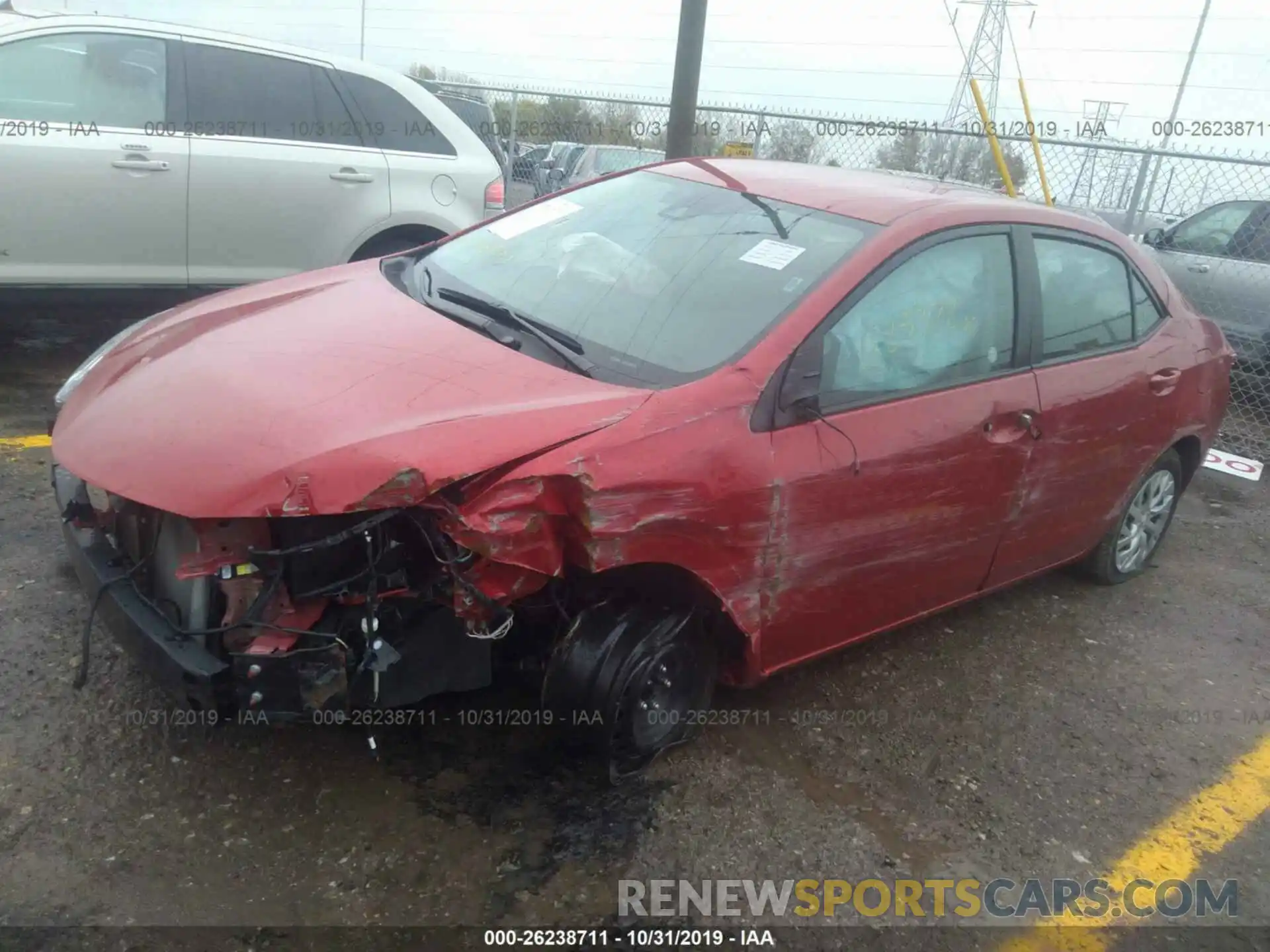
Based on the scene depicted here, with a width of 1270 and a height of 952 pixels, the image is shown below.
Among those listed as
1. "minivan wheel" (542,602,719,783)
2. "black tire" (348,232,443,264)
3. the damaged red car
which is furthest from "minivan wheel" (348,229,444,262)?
"minivan wheel" (542,602,719,783)

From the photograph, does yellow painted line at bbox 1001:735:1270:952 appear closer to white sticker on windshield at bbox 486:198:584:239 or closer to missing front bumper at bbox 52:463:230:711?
missing front bumper at bbox 52:463:230:711

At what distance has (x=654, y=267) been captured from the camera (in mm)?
3256

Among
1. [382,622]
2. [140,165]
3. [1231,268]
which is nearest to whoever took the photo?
[382,622]

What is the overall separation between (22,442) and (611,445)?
11.3ft

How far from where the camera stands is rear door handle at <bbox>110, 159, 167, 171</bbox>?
5.18 metres

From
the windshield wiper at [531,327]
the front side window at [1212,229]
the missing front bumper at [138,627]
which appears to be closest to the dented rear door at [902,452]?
the windshield wiper at [531,327]

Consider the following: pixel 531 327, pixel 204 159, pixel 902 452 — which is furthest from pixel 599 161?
pixel 902 452

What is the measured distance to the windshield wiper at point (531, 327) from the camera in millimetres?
2881

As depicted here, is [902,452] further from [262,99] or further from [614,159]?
[614,159]

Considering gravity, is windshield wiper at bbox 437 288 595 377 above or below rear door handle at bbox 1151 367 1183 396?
above

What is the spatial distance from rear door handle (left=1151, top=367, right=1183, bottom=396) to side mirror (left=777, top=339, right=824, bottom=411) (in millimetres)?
1908

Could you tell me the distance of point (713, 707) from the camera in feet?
11.1

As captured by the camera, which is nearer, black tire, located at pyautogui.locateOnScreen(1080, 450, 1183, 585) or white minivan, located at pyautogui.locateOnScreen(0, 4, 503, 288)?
black tire, located at pyautogui.locateOnScreen(1080, 450, 1183, 585)

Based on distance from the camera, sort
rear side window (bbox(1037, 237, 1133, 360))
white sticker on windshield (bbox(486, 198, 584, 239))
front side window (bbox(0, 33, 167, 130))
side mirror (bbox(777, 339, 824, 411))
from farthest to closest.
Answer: front side window (bbox(0, 33, 167, 130))
white sticker on windshield (bbox(486, 198, 584, 239))
rear side window (bbox(1037, 237, 1133, 360))
side mirror (bbox(777, 339, 824, 411))
